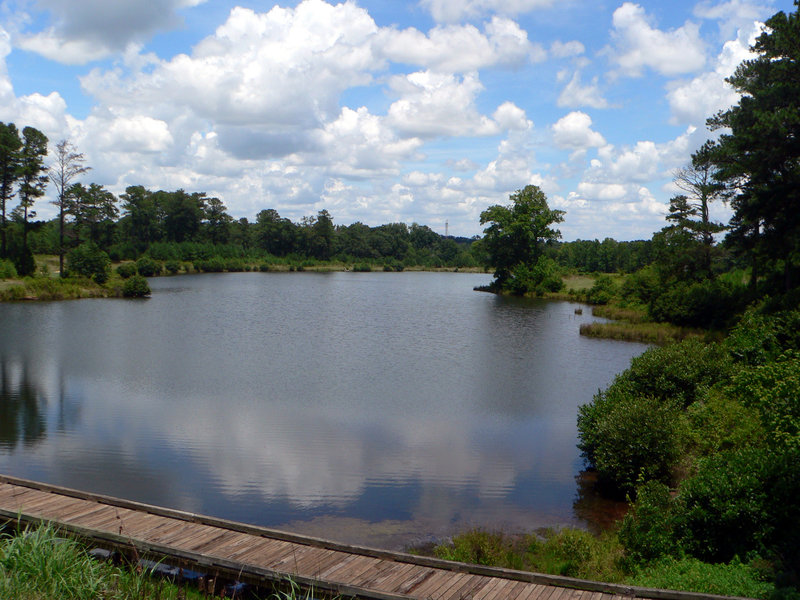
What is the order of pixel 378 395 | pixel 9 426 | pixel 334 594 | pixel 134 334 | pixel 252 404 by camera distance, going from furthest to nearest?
1. pixel 134 334
2. pixel 378 395
3. pixel 252 404
4. pixel 9 426
5. pixel 334 594

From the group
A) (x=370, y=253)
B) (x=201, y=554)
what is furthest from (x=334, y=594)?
(x=370, y=253)

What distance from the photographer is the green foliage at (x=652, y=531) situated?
10.6 m

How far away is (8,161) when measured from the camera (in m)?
60.6

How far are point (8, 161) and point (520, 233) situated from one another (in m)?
56.6

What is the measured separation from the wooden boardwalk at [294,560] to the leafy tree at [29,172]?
190 ft

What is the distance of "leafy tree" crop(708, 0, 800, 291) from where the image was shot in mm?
26781

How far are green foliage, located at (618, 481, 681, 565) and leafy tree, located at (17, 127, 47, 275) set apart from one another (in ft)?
206

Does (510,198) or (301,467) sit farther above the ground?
(510,198)

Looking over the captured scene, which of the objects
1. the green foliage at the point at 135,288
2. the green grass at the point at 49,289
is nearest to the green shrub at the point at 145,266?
the green grass at the point at 49,289

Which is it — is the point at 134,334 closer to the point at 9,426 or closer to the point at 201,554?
the point at 9,426

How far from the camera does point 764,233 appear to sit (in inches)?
1261

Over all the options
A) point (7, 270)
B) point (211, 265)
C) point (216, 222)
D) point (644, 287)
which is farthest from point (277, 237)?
point (644, 287)

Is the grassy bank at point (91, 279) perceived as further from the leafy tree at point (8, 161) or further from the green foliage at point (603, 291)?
the green foliage at point (603, 291)

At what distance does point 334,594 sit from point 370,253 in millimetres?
145347
